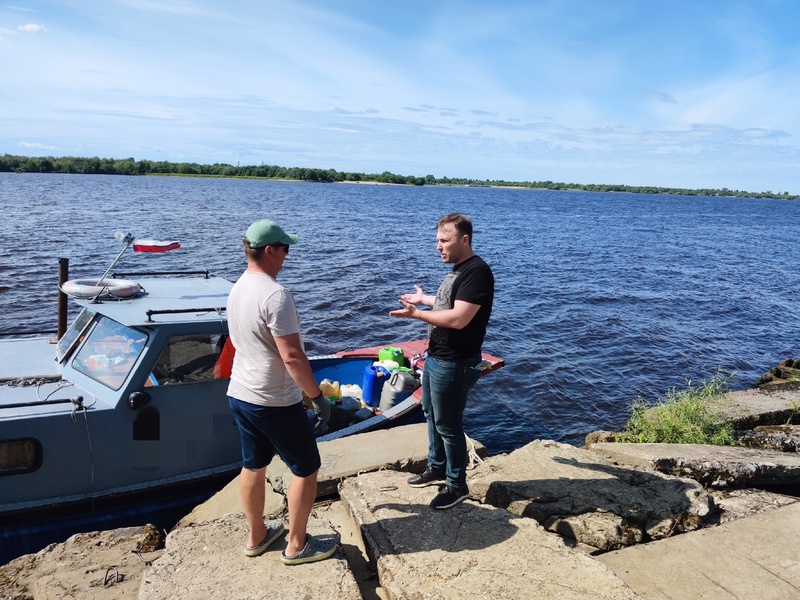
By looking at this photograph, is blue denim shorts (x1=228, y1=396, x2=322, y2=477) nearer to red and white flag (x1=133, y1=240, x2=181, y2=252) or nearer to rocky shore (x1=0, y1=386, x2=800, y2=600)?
rocky shore (x1=0, y1=386, x2=800, y2=600)

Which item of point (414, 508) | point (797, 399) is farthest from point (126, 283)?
point (797, 399)

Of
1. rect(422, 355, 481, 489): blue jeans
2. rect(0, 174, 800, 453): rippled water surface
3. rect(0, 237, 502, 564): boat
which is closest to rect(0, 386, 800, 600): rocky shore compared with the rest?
rect(422, 355, 481, 489): blue jeans

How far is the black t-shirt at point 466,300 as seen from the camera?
404 centimetres

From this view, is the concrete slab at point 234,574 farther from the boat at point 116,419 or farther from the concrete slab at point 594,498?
the boat at point 116,419

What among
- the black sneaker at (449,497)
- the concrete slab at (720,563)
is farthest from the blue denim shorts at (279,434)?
the concrete slab at (720,563)

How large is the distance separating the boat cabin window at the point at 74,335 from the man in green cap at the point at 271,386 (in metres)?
3.79

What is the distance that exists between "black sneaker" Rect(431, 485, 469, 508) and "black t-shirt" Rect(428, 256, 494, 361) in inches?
39.6

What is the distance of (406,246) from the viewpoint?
31.9 m

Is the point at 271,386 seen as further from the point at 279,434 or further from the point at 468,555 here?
the point at 468,555

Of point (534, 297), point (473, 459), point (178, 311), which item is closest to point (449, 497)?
point (473, 459)

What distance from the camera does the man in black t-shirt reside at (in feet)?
13.2

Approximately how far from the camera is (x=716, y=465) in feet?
17.8

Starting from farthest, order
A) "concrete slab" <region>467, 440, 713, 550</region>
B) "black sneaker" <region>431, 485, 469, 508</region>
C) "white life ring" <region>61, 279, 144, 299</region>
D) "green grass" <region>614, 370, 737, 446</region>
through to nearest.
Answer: "green grass" <region>614, 370, 737, 446</region>
"white life ring" <region>61, 279, 144, 299</region>
"concrete slab" <region>467, 440, 713, 550</region>
"black sneaker" <region>431, 485, 469, 508</region>

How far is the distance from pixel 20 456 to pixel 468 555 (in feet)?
13.8
